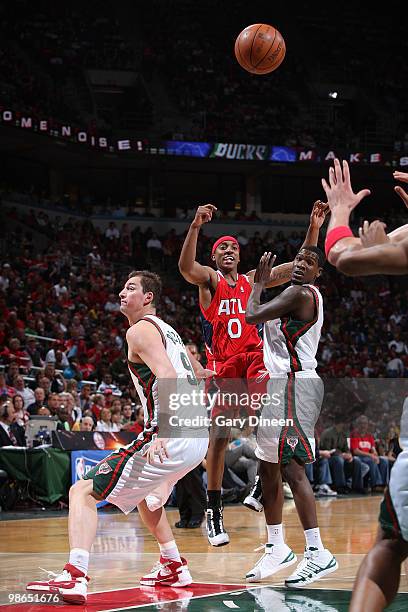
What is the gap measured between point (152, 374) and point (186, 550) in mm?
2997

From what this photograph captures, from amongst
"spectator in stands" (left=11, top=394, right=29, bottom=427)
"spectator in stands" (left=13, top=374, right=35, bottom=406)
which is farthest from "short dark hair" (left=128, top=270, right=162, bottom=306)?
"spectator in stands" (left=13, top=374, right=35, bottom=406)

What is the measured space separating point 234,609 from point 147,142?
2420 cm

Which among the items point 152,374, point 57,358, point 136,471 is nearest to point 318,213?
point 152,374

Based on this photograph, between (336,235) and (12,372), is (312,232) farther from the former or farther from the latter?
(12,372)

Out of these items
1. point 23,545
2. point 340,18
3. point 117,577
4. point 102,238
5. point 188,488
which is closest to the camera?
point 117,577

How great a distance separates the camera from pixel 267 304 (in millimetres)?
5988

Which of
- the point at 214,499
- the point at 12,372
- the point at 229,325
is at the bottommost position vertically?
the point at 214,499

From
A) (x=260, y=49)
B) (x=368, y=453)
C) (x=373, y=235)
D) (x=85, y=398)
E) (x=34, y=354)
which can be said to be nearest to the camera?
(x=373, y=235)

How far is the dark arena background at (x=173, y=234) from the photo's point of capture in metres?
8.71

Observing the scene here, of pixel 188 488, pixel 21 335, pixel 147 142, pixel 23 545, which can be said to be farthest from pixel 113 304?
pixel 23 545

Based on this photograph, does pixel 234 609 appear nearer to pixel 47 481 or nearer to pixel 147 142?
pixel 47 481

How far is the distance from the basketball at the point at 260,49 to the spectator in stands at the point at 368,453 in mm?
8789

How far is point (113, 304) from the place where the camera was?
20.5 m

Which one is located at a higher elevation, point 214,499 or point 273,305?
point 273,305
